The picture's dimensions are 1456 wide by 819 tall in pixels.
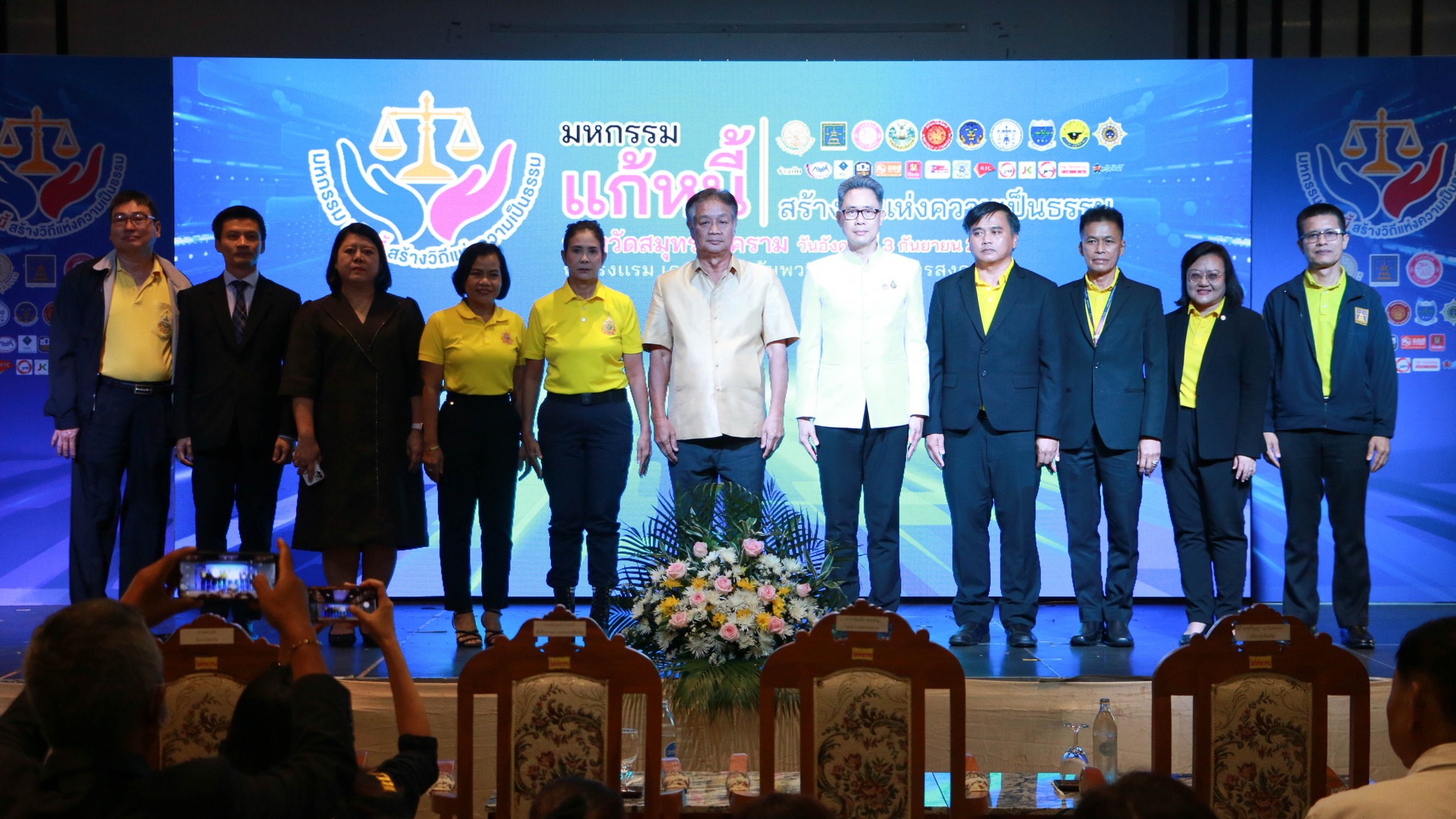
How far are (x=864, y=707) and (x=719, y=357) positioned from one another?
2509 millimetres

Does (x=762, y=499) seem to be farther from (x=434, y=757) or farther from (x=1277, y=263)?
(x=1277, y=263)

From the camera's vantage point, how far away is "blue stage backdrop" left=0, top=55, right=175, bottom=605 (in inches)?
225

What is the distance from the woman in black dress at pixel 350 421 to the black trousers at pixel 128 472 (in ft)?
1.87

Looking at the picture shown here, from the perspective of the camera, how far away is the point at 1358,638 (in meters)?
4.66

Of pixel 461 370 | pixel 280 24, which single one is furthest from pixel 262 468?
pixel 280 24

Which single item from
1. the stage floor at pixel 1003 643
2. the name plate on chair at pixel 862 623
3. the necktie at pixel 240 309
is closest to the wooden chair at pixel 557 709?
the name plate on chair at pixel 862 623

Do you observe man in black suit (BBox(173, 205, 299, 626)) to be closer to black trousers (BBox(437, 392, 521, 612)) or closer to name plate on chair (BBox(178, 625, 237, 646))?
black trousers (BBox(437, 392, 521, 612))

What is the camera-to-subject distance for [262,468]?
453cm

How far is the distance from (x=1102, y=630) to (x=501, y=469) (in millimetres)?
2439

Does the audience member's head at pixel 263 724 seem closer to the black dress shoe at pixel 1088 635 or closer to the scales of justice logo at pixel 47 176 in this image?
the black dress shoe at pixel 1088 635

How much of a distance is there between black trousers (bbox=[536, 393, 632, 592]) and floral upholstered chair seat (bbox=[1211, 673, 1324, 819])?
2.73 meters

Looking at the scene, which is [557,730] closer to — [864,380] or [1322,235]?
[864,380]

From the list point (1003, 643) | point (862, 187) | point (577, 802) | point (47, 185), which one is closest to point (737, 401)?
point (862, 187)

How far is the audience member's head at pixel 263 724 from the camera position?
1.52 meters
